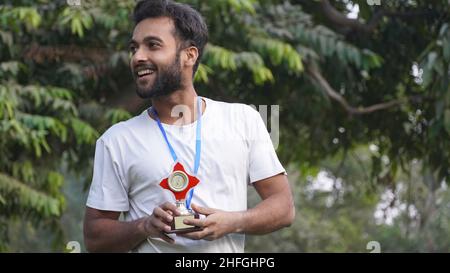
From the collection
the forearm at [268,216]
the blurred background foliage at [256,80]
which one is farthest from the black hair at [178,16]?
the blurred background foliage at [256,80]

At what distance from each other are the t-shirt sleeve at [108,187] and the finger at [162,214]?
0.25m

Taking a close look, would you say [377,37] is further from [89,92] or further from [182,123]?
[182,123]

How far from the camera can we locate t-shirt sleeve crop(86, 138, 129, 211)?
2.79 meters

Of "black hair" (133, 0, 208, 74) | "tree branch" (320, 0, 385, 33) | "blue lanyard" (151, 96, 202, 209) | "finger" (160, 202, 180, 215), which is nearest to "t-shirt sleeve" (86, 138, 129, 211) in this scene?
"blue lanyard" (151, 96, 202, 209)

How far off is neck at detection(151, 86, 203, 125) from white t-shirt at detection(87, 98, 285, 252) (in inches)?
1.5

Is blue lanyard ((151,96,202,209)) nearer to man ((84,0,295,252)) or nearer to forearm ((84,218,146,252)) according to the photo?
man ((84,0,295,252))

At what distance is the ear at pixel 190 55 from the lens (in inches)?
113

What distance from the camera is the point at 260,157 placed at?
282cm

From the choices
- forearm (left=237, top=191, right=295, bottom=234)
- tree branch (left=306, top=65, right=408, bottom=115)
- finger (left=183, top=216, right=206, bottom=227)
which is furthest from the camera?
tree branch (left=306, top=65, right=408, bottom=115)

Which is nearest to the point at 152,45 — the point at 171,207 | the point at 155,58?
the point at 155,58

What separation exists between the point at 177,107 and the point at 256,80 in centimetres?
499

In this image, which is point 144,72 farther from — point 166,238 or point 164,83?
point 166,238

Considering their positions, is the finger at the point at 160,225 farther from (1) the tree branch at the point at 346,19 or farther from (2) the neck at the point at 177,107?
(1) the tree branch at the point at 346,19

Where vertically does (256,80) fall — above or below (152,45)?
below
